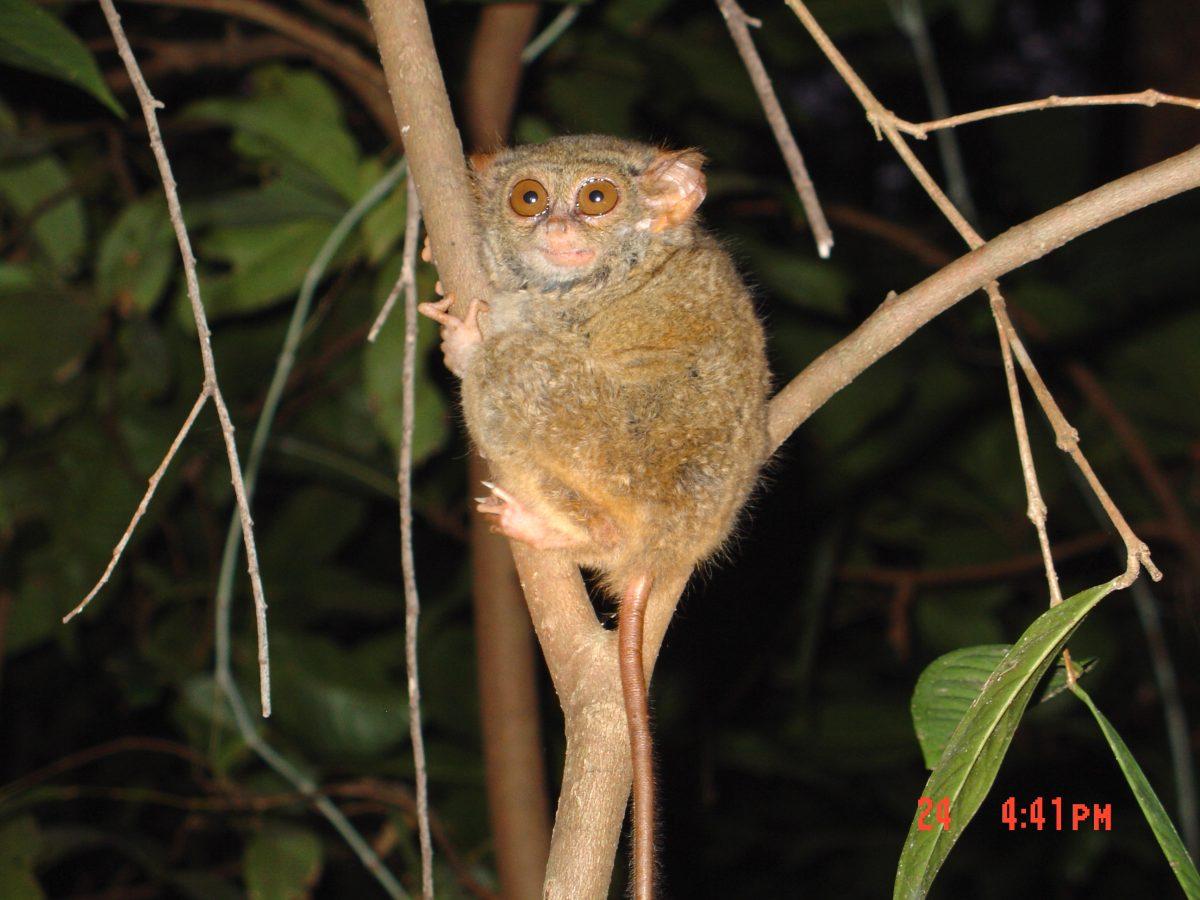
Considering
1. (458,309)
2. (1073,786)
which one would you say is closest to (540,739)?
(458,309)

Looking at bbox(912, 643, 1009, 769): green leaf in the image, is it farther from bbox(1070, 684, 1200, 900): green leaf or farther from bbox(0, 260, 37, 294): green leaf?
bbox(0, 260, 37, 294): green leaf

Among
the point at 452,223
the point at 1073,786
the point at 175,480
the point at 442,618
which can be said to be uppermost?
the point at 452,223

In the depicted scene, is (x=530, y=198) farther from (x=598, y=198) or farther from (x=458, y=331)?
(x=458, y=331)

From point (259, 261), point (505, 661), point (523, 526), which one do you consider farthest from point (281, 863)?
point (523, 526)

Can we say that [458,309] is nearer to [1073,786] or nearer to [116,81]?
[116,81]

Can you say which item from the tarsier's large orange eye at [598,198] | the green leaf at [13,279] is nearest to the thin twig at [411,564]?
the tarsier's large orange eye at [598,198]
